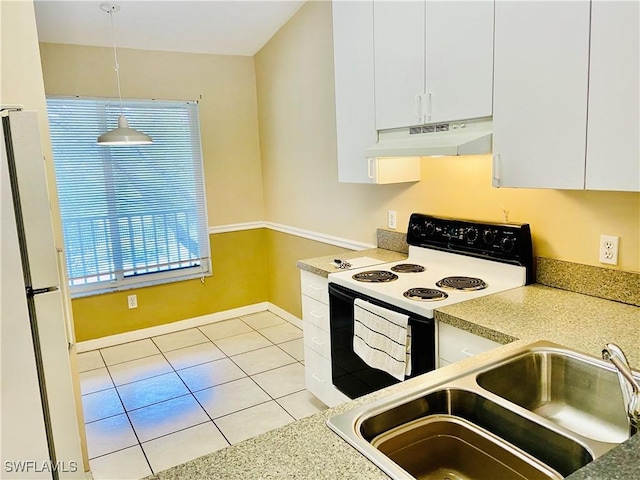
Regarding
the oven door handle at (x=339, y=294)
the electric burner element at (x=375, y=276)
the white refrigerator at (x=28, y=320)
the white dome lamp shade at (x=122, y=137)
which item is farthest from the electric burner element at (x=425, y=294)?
the white dome lamp shade at (x=122, y=137)

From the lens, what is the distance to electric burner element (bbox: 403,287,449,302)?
201cm

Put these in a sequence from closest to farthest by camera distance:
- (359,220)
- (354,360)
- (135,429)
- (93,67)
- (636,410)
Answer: (636,410) < (354,360) < (135,429) < (359,220) < (93,67)

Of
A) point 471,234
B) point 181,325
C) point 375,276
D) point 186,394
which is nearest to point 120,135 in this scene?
point 186,394

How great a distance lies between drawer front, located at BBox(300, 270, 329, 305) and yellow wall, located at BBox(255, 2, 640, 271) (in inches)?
25.6

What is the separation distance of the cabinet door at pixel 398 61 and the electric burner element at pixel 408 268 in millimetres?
751

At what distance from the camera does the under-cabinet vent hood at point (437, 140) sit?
76.9 inches

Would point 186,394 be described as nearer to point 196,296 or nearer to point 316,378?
point 316,378

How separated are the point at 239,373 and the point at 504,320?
7.38ft

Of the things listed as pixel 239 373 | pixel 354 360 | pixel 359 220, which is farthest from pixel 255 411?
pixel 359 220

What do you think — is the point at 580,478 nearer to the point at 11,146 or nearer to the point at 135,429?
the point at 11,146

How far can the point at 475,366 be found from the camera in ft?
4.46

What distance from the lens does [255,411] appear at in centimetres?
293

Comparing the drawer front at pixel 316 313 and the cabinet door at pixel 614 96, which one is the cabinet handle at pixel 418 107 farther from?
the drawer front at pixel 316 313

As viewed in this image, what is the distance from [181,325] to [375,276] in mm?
2593
